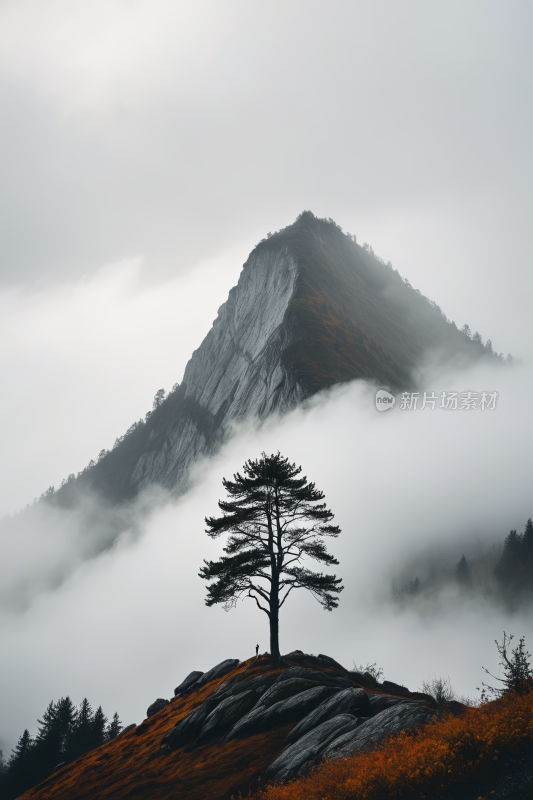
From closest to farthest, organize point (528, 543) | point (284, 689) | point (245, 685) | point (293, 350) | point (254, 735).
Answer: point (254, 735), point (284, 689), point (245, 685), point (528, 543), point (293, 350)

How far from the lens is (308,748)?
1952cm

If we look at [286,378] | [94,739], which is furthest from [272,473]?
[286,378]

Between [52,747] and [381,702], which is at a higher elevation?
[381,702]

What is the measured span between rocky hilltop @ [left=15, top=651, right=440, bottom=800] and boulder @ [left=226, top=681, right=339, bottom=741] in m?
0.04

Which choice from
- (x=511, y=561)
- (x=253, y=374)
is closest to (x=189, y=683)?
(x=511, y=561)

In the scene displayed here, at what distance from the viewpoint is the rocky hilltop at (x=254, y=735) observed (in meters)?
19.3

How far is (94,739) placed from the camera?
228 feet

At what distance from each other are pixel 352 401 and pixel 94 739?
359 feet

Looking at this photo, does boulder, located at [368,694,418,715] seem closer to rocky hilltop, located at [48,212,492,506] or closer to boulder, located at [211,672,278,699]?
boulder, located at [211,672,278,699]

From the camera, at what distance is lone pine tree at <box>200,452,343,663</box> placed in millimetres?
31516

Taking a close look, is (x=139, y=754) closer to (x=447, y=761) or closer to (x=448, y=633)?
(x=447, y=761)

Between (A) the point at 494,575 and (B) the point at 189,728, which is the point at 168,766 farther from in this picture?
(A) the point at 494,575

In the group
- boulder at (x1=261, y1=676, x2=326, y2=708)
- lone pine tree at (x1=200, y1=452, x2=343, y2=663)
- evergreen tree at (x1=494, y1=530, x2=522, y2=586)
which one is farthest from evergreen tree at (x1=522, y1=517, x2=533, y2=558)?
boulder at (x1=261, y1=676, x2=326, y2=708)

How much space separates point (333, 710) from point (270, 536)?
39.8ft
